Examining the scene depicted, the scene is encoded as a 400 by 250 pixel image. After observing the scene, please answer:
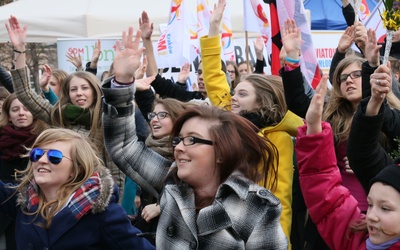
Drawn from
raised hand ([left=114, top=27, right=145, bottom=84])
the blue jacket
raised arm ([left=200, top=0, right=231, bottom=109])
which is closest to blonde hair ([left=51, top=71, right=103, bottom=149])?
raised arm ([left=200, top=0, right=231, bottom=109])

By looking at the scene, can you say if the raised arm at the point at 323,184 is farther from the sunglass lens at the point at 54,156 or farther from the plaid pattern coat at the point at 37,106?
the plaid pattern coat at the point at 37,106

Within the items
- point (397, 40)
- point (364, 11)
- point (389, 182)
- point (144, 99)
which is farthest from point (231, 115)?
point (364, 11)

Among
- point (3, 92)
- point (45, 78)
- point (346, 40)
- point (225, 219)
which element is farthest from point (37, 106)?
point (225, 219)

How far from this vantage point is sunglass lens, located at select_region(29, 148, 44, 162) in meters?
3.87

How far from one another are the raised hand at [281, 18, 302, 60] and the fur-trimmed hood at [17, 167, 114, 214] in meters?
1.41

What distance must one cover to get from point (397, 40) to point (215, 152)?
4.17 m

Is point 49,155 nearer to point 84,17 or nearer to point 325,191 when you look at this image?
point 325,191

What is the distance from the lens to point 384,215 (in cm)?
312

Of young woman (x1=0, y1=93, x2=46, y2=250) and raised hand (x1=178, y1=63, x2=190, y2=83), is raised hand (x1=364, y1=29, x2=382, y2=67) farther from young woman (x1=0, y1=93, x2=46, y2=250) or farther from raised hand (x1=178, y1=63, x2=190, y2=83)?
raised hand (x1=178, y1=63, x2=190, y2=83)

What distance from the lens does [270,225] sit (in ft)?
10.3

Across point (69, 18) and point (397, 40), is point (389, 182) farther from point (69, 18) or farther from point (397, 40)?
point (69, 18)

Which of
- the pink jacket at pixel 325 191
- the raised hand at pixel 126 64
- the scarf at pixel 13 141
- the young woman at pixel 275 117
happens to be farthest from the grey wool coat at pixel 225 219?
the scarf at pixel 13 141

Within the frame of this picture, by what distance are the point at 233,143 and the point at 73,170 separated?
1.04m

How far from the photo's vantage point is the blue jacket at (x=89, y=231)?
3.76m
